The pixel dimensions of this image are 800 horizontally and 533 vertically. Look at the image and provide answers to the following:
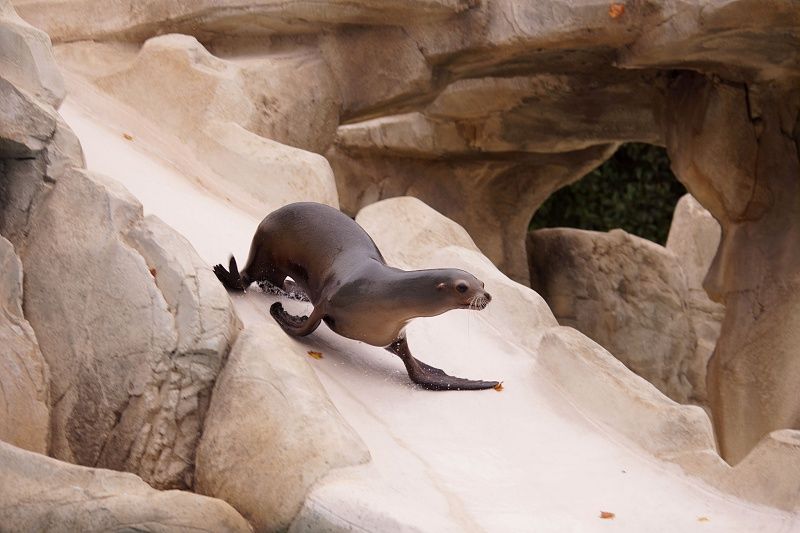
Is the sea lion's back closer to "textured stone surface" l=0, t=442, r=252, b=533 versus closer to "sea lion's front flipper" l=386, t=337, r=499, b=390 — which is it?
"sea lion's front flipper" l=386, t=337, r=499, b=390

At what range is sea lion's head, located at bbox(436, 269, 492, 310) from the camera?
389 centimetres

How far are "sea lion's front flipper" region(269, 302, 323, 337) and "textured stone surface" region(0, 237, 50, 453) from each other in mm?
850

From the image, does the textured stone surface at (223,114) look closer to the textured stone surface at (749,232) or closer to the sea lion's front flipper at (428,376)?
the sea lion's front flipper at (428,376)

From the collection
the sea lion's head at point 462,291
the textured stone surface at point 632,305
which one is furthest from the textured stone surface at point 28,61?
the textured stone surface at point 632,305

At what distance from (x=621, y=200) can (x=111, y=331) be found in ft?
36.2

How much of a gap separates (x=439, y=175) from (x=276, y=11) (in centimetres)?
378

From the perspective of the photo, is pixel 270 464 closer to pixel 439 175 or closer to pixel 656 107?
pixel 656 107

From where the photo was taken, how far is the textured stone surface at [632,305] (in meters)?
10.5

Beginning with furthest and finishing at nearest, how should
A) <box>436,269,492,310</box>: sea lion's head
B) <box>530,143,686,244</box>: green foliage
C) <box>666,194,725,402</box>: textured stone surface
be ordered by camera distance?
1. <box>530,143,686,244</box>: green foliage
2. <box>666,194,725,402</box>: textured stone surface
3. <box>436,269,492,310</box>: sea lion's head

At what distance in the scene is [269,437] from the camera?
3531 mm

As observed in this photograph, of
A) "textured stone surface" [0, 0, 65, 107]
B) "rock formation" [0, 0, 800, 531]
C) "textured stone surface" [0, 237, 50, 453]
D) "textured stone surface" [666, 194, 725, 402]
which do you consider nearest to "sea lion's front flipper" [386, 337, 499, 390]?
"rock formation" [0, 0, 800, 531]

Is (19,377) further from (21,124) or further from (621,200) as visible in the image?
(621,200)

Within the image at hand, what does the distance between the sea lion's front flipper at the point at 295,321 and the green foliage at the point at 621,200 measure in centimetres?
1007

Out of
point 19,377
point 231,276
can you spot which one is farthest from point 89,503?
point 231,276
